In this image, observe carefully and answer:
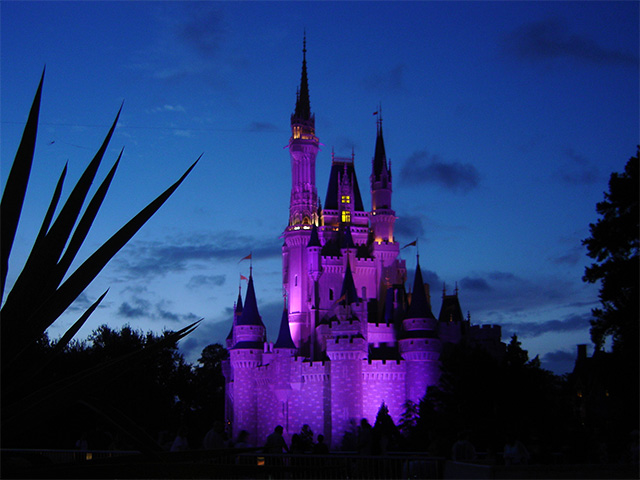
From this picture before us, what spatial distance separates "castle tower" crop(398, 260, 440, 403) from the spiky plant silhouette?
4298 cm

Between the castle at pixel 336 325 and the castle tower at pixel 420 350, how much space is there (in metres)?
0.06

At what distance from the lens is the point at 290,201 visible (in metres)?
60.2

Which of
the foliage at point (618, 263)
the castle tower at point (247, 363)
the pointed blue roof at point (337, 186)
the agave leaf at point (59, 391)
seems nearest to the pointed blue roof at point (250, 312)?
the castle tower at point (247, 363)

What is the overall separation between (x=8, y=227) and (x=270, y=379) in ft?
161

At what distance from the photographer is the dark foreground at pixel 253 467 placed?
109 inches

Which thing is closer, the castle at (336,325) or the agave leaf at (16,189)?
the agave leaf at (16,189)

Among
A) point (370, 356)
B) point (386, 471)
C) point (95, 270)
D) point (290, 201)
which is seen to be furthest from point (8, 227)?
Answer: point (290, 201)

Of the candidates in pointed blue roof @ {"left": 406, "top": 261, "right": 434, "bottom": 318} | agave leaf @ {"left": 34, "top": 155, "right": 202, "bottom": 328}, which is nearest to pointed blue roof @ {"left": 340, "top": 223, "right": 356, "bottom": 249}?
pointed blue roof @ {"left": 406, "top": 261, "right": 434, "bottom": 318}

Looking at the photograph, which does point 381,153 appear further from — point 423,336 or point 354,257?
point 423,336

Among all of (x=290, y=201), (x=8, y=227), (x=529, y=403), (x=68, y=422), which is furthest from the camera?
(x=290, y=201)

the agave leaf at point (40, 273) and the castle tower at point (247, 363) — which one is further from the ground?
the castle tower at point (247, 363)

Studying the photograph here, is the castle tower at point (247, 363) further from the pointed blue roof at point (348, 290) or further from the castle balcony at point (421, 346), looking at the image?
the castle balcony at point (421, 346)

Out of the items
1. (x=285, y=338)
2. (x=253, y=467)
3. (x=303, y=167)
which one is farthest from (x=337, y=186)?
(x=253, y=467)

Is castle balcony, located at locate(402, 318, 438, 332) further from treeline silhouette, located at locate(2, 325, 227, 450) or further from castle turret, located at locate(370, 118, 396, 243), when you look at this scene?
treeline silhouette, located at locate(2, 325, 227, 450)
